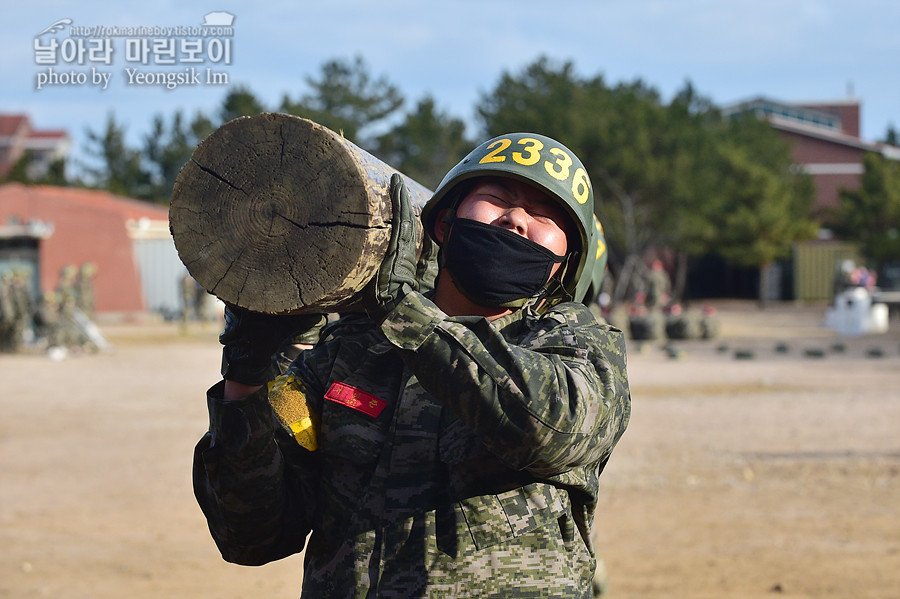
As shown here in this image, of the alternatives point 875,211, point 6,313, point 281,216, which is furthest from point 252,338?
point 875,211

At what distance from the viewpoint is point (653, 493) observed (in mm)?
8211

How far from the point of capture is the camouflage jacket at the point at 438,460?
1.99 metres

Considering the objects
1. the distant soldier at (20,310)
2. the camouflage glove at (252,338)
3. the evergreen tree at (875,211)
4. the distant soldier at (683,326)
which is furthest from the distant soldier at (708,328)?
the camouflage glove at (252,338)

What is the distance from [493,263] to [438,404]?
0.33 m

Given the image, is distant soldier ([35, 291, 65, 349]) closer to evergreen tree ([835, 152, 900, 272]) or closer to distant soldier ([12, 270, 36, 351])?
distant soldier ([12, 270, 36, 351])

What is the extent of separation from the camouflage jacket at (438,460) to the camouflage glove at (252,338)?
6 centimetres

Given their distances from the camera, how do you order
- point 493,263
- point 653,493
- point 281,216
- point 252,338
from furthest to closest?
point 653,493 → point 493,263 → point 252,338 → point 281,216

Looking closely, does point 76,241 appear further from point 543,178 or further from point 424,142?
point 543,178

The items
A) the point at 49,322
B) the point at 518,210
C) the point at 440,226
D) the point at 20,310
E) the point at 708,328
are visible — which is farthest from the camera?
the point at 708,328

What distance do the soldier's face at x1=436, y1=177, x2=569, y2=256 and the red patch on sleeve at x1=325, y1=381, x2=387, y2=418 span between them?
420 mm

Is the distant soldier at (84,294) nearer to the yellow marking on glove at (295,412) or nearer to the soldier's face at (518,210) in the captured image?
the yellow marking on glove at (295,412)

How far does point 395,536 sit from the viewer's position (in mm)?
2219

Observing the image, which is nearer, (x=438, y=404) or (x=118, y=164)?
(x=438, y=404)

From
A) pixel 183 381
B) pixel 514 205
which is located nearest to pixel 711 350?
pixel 183 381
